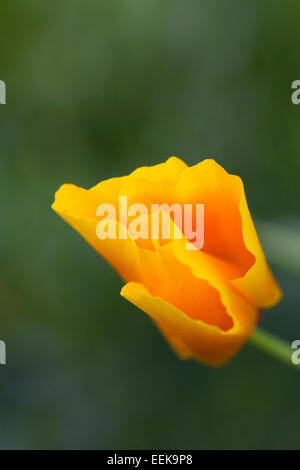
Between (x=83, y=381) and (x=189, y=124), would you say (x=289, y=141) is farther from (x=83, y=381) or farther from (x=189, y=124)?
(x=83, y=381)

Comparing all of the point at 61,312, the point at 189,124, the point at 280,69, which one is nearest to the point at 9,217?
the point at 61,312

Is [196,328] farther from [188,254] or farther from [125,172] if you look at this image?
[125,172]

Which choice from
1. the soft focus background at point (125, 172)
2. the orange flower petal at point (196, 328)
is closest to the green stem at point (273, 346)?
the orange flower petal at point (196, 328)

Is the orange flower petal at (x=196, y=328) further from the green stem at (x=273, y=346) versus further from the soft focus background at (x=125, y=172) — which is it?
the soft focus background at (x=125, y=172)

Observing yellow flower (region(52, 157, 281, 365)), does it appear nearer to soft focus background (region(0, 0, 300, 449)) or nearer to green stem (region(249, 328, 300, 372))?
green stem (region(249, 328, 300, 372))

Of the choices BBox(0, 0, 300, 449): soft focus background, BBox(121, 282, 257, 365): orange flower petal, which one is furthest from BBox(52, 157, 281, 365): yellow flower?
→ BBox(0, 0, 300, 449): soft focus background

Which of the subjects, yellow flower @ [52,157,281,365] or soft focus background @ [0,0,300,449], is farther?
soft focus background @ [0,0,300,449]

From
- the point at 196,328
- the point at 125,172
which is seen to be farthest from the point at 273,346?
the point at 125,172
